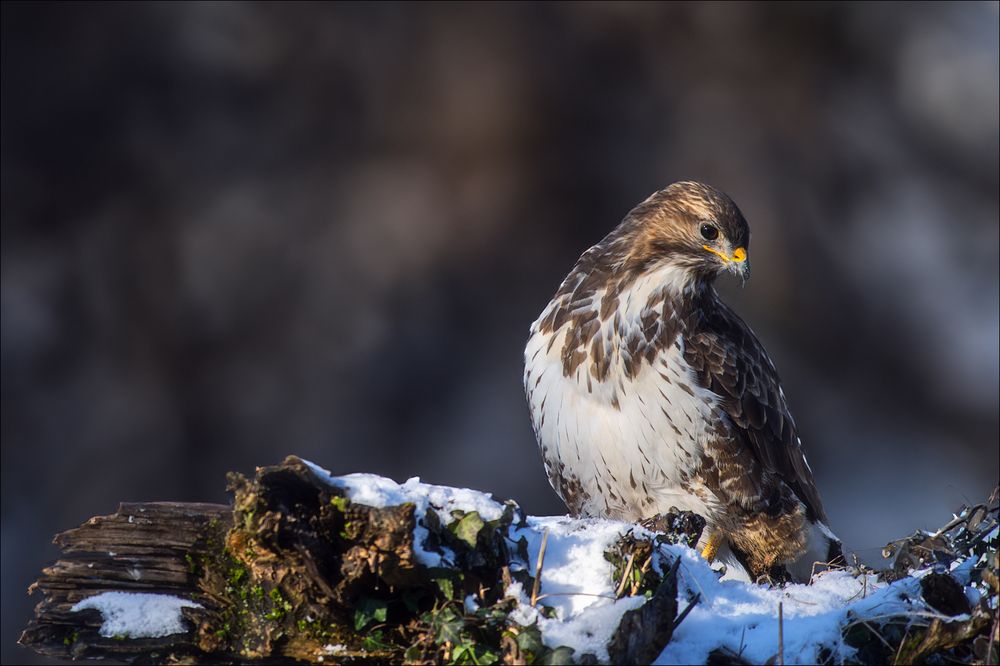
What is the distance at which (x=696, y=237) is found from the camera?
165 inches

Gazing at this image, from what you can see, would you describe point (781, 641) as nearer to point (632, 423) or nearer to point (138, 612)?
point (138, 612)

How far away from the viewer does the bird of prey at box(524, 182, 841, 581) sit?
405cm

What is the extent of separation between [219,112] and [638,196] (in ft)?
12.0

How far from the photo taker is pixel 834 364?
8.61 metres

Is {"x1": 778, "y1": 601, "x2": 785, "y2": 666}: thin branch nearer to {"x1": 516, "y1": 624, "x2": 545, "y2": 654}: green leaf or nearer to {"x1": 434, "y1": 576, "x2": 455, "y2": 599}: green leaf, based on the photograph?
{"x1": 516, "y1": 624, "x2": 545, "y2": 654}: green leaf

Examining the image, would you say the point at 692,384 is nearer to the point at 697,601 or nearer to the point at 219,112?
the point at 697,601

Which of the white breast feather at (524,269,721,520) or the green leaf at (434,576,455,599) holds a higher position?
the white breast feather at (524,269,721,520)

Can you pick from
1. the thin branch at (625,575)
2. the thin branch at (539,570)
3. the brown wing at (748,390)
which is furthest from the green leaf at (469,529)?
the brown wing at (748,390)

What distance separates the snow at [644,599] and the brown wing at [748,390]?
156 centimetres

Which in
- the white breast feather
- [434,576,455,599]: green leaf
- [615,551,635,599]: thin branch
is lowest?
[615,551,635,599]: thin branch

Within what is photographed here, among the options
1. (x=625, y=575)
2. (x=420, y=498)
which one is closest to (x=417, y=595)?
(x=420, y=498)

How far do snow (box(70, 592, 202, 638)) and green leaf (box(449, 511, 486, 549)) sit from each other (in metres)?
0.63

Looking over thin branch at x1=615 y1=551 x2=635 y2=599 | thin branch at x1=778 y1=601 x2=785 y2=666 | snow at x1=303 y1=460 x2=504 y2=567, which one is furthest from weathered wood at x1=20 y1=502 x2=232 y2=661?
thin branch at x1=778 y1=601 x2=785 y2=666

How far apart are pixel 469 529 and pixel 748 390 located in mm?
2218
